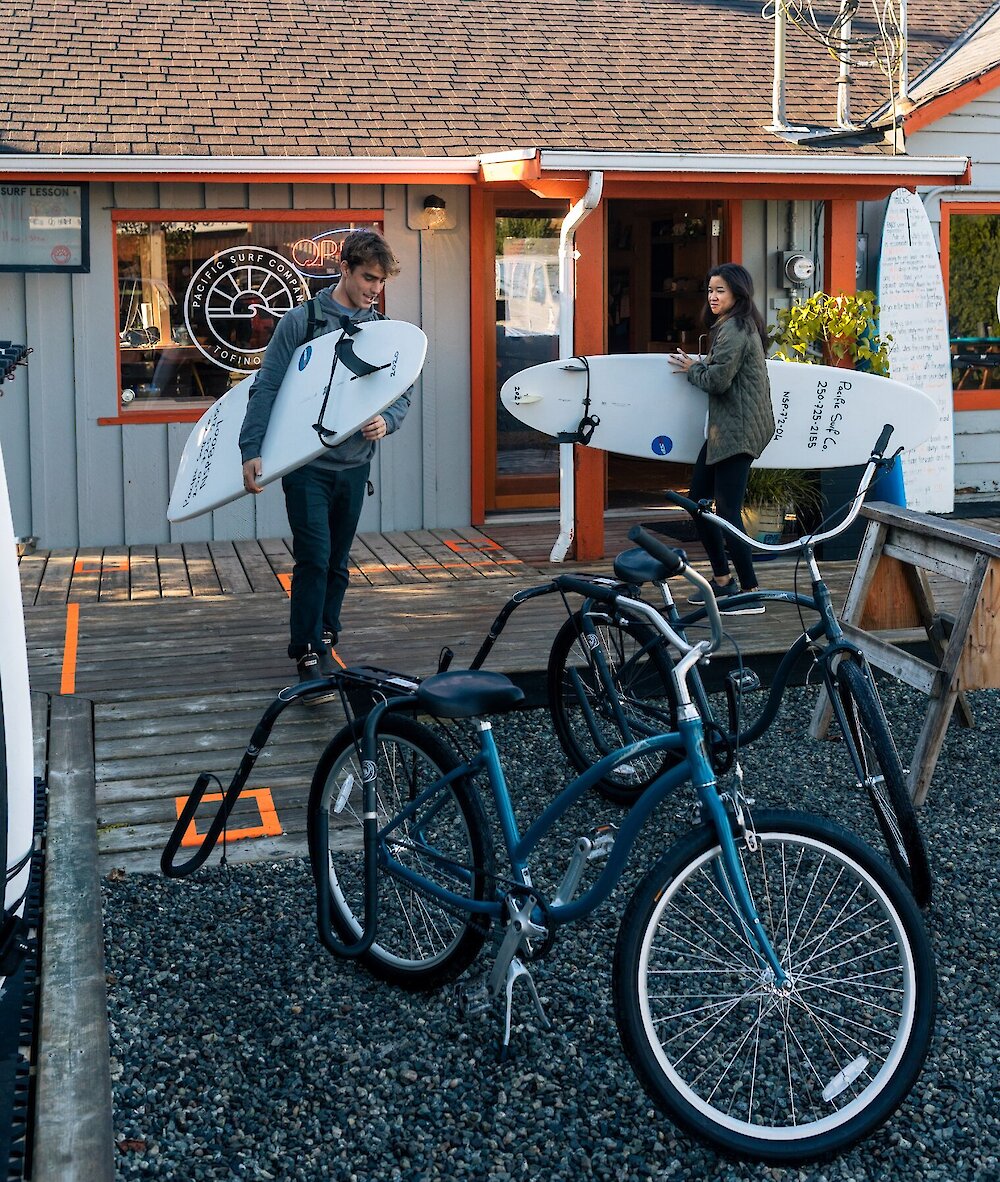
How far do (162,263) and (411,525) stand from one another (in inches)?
90.0

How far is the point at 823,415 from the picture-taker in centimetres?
759

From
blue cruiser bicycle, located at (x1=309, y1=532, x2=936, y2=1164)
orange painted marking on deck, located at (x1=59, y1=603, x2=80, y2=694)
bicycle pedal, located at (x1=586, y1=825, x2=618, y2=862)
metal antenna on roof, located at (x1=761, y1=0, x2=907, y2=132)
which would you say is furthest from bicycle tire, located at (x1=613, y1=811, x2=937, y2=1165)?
metal antenna on roof, located at (x1=761, y1=0, x2=907, y2=132)

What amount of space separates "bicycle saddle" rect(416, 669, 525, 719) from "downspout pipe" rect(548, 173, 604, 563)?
5186mm

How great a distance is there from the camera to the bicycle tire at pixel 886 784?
3.93 meters

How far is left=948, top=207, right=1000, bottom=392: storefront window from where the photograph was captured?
1045 centimetres

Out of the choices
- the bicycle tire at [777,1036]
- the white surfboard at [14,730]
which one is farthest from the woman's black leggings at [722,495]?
the white surfboard at [14,730]

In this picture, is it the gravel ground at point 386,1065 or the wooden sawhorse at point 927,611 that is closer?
the gravel ground at point 386,1065

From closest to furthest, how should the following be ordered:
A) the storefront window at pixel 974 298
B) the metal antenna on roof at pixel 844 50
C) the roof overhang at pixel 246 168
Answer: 1. the roof overhang at pixel 246 168
2. the metal antenna on roof at pixel 844 50
3. the storefront window at pixel 974 298

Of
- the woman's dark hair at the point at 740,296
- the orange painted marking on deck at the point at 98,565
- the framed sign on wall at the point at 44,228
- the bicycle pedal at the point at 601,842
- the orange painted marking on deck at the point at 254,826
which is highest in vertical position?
the framed sign on wall at the point at 44,228

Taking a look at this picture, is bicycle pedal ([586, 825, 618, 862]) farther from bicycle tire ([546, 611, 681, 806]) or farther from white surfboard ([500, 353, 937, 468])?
white surfboard ([500, 353, 937, 468])

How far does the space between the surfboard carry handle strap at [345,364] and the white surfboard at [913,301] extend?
16.3ft

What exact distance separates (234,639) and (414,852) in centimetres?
342

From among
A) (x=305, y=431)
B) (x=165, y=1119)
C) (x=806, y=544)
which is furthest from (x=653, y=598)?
(x=165, y=1119)

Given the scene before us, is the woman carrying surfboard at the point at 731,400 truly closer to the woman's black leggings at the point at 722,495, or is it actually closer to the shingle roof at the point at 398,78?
the woman's black leggings at the point at 722,495
